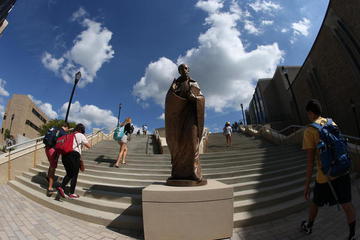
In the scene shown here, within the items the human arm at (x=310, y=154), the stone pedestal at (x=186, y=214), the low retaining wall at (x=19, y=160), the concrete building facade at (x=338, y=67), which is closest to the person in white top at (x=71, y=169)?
the stone pedestal at (x=186, y=214)

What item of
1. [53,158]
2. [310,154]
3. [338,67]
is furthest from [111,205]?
[338,67]

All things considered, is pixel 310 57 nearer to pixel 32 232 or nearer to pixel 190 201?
pixel 190 201

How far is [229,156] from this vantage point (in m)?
7.07

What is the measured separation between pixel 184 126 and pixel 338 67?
17.5m

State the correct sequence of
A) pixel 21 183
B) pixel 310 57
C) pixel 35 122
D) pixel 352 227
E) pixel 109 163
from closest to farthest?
pixel 352 227
pixel 21 183
pixel 109 163
pixel 310 57
pixel 35 122

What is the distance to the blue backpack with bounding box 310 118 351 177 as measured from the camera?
7.11ft

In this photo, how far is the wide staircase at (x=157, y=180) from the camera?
3410mm

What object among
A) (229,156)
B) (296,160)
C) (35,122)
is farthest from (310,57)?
(35,122)

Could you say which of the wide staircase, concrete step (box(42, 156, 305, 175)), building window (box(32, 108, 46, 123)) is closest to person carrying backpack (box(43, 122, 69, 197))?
the wide staircase

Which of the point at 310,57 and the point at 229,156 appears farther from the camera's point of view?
the point at 310,57

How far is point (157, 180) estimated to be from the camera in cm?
515

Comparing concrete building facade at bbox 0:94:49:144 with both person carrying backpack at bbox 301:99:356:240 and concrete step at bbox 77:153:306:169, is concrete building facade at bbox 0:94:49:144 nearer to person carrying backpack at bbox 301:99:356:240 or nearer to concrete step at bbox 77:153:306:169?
concrete step at bbox 77:153:306:169

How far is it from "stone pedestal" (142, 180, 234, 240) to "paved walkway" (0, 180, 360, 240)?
46 cm

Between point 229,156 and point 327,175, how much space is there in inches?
193
